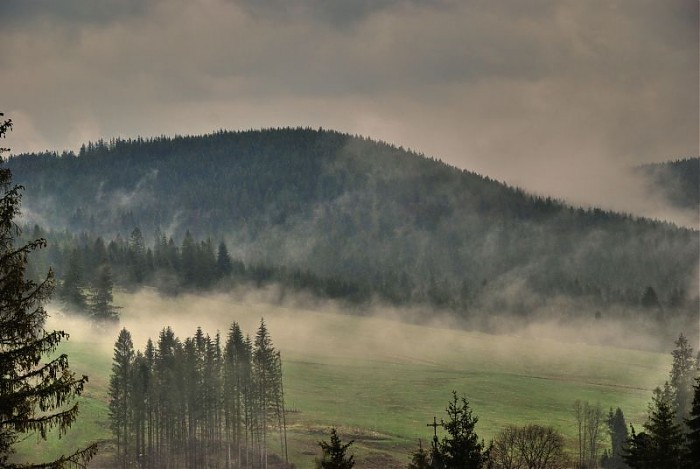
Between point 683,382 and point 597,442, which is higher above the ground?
point 683,382

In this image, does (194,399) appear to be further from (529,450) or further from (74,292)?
(74,292)

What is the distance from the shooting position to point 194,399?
112125 mm

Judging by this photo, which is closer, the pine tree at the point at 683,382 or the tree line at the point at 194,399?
the pine tree at the point at 683,382

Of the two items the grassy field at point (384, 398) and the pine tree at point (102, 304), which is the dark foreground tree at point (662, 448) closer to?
the grassy field at point (384, 398)

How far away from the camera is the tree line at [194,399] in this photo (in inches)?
4213

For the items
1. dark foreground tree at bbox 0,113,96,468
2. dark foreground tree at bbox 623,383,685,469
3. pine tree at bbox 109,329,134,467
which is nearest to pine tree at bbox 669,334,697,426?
dark foreground tree at bbox 623,383,685,469

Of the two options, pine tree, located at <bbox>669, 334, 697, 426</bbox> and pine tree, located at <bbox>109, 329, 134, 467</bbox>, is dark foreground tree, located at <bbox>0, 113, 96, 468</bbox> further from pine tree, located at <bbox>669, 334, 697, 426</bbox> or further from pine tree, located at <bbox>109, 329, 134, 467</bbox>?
pine tree, located at <bbox>669, 334, 697, 426</bbox>

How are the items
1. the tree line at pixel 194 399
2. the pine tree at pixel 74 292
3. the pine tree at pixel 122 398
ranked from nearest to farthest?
the pine tree at pixel 122 398 < the tree line at pixel 194 399 < the pine tree at pixel 74 292

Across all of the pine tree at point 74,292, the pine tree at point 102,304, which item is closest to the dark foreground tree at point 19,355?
the pine tree at point 102,304

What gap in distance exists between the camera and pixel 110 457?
10525cm

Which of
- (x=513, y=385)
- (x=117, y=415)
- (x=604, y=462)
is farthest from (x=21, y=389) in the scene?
(x=513, y=385)

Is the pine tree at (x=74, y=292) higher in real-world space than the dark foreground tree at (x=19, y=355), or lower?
higher

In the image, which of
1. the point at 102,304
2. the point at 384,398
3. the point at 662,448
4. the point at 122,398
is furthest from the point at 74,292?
the point at 662,448

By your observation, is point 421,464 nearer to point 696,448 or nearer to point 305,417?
point 696,448
